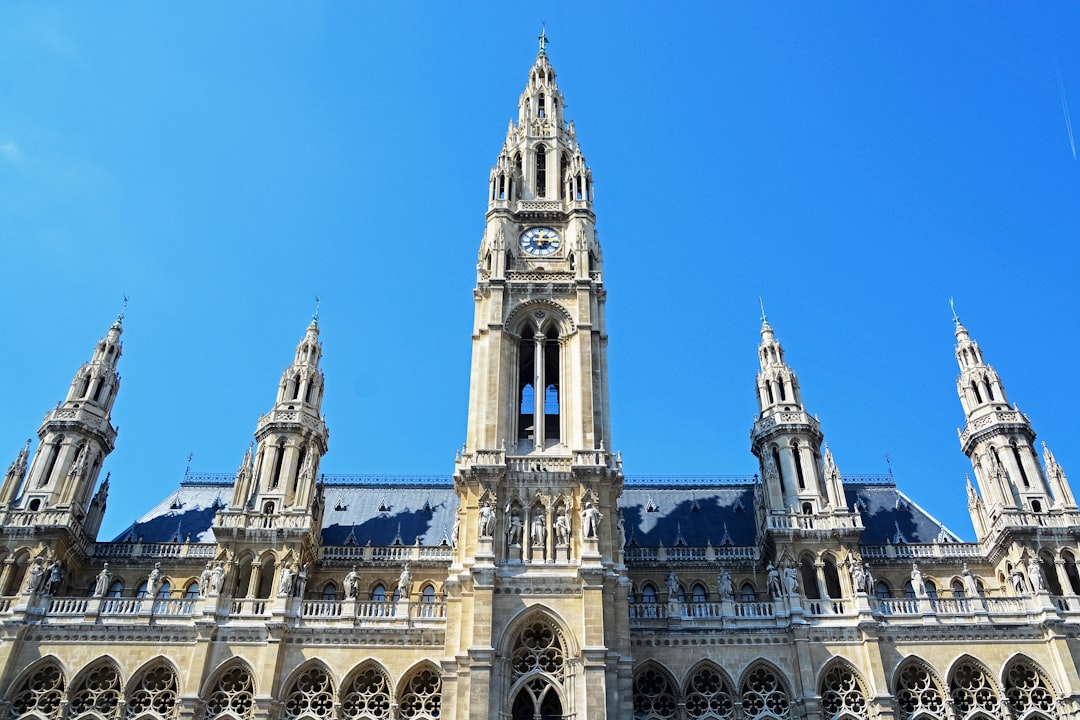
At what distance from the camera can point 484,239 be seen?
44469 mm

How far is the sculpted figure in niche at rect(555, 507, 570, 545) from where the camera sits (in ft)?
111

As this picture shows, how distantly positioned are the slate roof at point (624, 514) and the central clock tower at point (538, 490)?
8.96 m

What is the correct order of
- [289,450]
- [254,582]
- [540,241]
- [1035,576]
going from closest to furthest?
[1035,576] < [254,582] < [289,450] < [540,241]

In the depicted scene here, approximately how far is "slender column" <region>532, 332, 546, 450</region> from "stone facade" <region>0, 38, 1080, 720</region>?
10 centimetres

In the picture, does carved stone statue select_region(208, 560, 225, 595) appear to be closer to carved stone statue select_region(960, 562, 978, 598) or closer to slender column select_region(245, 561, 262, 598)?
slender column select_region(245, 561, 262, 598)

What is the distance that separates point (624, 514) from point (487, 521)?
15.6 m

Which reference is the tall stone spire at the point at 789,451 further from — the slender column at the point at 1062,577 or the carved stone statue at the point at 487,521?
the carved stone statue at the point at 487,521

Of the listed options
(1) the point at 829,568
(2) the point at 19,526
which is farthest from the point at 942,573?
(2) the point at 19,526

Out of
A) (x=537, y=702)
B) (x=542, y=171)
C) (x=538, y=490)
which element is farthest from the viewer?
(x=542, y=171)

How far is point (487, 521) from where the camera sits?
33625mm

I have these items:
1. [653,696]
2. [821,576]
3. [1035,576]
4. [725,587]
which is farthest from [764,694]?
[1035,576]

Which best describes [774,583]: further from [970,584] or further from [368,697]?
[368,697]

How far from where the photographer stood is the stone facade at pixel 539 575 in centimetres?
3259

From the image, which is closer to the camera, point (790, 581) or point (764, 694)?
point (764, 694)
